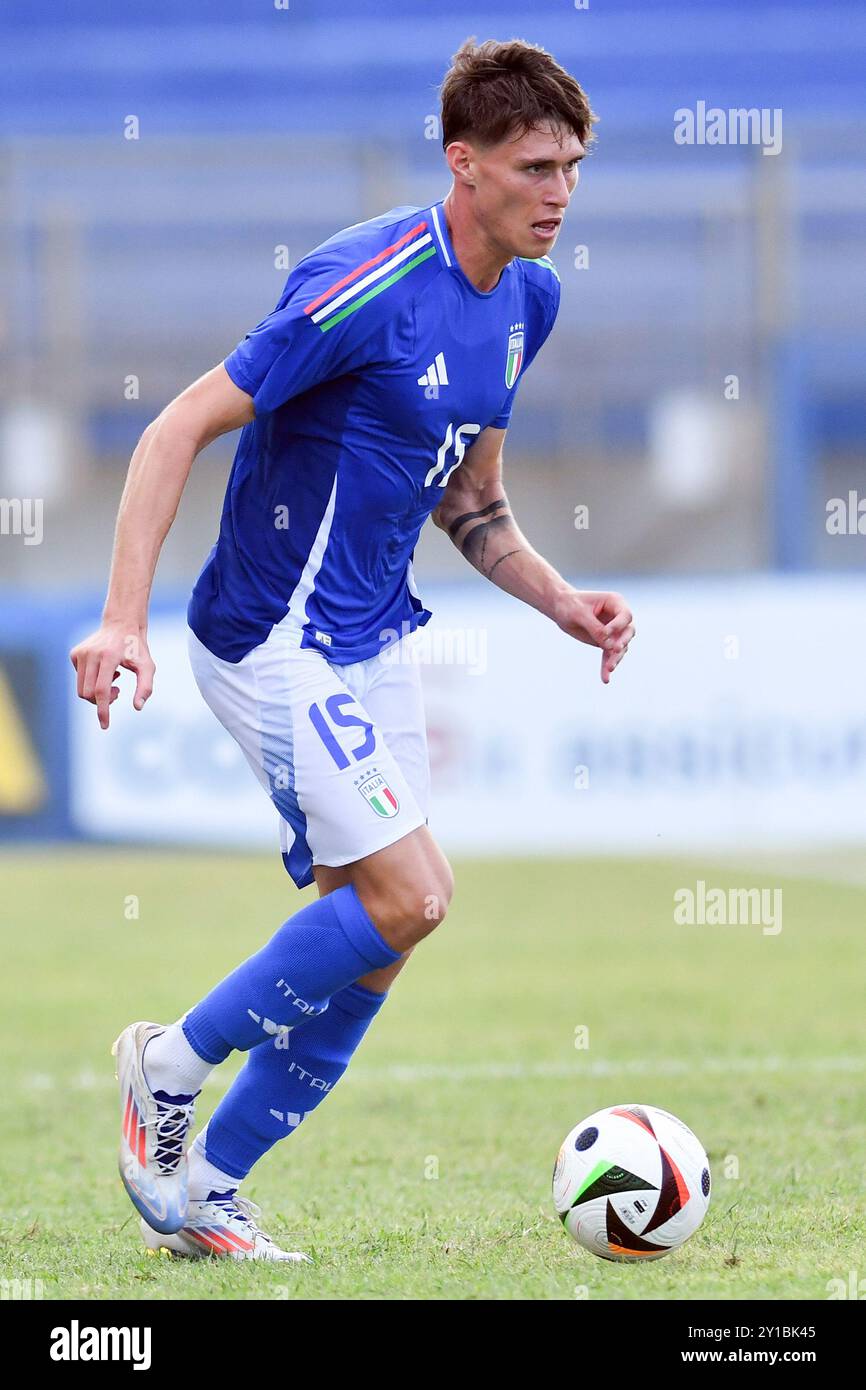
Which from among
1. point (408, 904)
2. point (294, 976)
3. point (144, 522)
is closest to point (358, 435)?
point (144, 522)

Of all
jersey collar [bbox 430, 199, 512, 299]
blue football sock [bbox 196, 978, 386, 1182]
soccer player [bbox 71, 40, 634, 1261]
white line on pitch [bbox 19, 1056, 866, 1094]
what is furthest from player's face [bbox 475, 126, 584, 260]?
white line on pitch [bbox 19, 1056, 866, 1094]

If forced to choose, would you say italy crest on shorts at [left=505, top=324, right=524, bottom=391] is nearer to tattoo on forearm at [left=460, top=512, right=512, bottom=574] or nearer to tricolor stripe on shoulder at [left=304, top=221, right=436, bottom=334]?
tricolor stripe on shoulder at [left=304, top=221, right=436, bottom=334]

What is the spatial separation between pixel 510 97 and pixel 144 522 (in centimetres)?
107

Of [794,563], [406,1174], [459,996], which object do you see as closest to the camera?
[406,1174]

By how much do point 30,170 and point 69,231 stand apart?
71 centimetres

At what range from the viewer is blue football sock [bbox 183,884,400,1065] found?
3.53m

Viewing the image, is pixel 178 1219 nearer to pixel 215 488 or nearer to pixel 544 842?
pixel 544 842

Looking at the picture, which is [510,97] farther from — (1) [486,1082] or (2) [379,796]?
(1) [486,1082]

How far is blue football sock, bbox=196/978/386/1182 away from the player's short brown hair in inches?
68.0

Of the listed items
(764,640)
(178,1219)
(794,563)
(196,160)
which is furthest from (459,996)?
(196,160)

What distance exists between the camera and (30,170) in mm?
17719

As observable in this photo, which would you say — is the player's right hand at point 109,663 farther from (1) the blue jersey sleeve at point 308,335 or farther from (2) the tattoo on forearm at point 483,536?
(2) the tattoo on forearm at point 483,536

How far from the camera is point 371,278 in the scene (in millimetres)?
3533

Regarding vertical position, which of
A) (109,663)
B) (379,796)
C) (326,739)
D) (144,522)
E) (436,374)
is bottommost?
(379,796)
